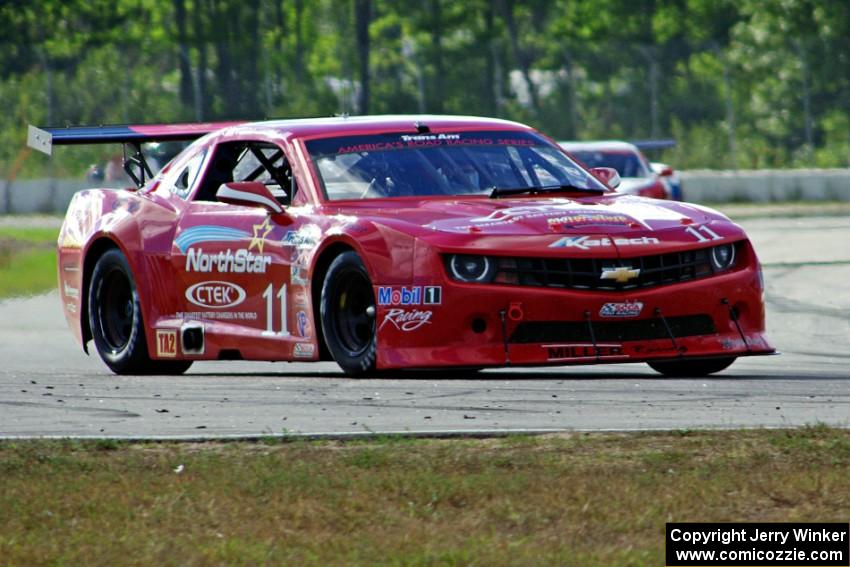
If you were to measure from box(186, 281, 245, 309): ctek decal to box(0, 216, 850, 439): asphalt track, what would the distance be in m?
0.39

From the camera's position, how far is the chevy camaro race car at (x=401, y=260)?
27.9 ft

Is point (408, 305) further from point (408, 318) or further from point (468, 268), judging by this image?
point (468, 268)

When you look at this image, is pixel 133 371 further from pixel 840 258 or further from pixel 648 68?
pixel 648 68

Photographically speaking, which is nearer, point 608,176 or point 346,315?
point 346,315

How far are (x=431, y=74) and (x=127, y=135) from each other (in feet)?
86.4

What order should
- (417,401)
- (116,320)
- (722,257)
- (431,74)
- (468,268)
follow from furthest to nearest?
(431,74) < (116,320) < (722,257) < (468,268) < (417,401)

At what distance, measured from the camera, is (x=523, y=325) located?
335 inches

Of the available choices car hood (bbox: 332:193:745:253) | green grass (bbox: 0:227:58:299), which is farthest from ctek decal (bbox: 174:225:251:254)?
green grass (bbox: 0:227:58:299)

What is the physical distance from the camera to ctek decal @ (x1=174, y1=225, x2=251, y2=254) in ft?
31.7

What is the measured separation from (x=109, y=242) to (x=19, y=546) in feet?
19.4

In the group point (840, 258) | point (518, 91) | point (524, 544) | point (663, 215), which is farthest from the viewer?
point (518, 91)

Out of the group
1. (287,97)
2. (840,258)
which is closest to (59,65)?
(287,97)

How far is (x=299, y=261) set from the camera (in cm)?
913

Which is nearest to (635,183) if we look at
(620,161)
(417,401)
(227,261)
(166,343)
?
(620,161)
